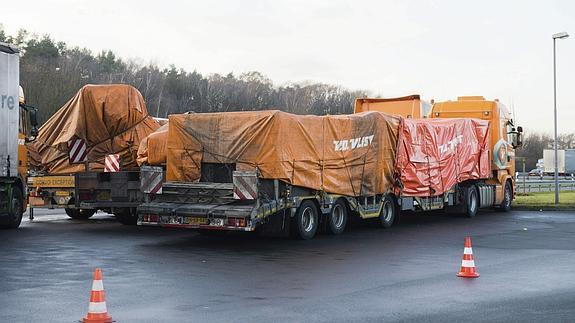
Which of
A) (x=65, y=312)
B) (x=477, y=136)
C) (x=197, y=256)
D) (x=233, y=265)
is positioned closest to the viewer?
(x=65, y=312)

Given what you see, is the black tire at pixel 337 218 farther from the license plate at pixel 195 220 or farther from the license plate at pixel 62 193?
the license plate at pixel 62 193

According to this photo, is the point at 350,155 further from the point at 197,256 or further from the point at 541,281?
the point at 541,281

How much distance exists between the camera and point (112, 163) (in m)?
20.3

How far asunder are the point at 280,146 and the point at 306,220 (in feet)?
6.56

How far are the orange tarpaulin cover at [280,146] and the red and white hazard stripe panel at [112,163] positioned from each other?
Result: 290 cm

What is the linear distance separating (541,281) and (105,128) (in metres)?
12.7

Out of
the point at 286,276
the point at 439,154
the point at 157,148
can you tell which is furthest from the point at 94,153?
the point at 286,276

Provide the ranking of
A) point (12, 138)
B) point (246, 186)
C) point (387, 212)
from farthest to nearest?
point (387, 212), point (12, 138), point (246, 186)

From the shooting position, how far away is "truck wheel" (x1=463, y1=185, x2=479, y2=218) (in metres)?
25.9

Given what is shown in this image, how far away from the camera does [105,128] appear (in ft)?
68.5

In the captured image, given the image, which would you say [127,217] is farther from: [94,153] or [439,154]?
[439,154]

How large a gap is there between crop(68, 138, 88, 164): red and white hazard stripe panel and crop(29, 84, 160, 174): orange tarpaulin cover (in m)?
0.08

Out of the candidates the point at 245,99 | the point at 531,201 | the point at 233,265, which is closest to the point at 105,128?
the point at 233,265

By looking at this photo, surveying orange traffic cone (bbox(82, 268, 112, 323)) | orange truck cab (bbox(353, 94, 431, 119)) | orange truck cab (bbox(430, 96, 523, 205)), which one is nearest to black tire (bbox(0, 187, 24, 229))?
orange truck cab (bbox(353, 94, 431, 119))
